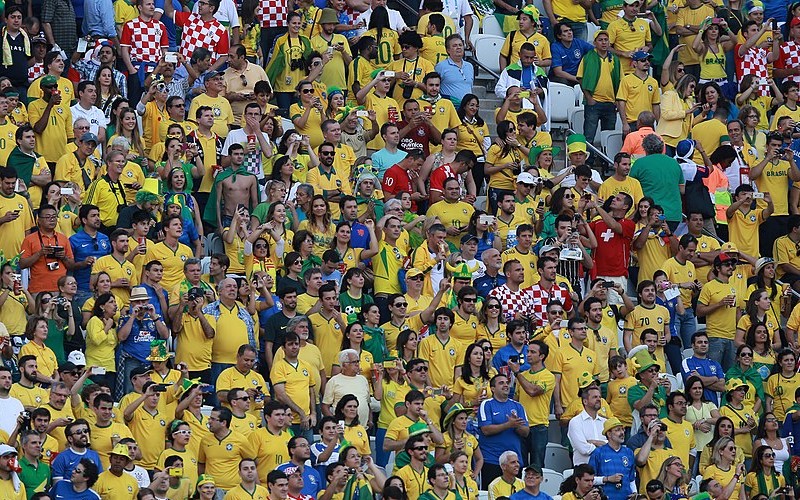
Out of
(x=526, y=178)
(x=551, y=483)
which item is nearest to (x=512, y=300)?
(x=526, y=178)

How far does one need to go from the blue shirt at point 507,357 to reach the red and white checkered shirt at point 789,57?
25.6 feet

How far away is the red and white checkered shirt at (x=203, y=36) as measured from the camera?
23.4 meters

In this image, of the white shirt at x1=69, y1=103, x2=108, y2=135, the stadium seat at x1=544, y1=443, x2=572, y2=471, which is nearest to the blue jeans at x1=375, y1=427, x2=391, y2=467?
the stadium seat at x1=544, y1=443, x2=572, y2=471

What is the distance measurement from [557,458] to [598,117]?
539cm

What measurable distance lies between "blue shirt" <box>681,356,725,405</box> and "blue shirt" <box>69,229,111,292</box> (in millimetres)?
5815

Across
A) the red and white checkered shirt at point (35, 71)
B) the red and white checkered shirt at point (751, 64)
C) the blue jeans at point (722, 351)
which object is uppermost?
the red and white checkered shirt at point (35, 71)

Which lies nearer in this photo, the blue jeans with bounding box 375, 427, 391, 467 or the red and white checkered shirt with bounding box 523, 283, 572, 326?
the blue jeans with bounding box 375, 427, 391, 467

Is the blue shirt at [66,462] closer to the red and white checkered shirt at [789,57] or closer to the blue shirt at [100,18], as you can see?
the blue shirt at [100,18]

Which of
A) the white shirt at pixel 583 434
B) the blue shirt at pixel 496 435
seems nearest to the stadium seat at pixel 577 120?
the white shirt at pixel 583 434

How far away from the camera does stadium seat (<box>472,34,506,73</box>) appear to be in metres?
24.8

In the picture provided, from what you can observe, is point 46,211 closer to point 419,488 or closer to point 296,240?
point 296,240

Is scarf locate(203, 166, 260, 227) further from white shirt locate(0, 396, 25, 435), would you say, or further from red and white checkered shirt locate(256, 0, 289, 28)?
white shirt locate(0, 396, 25, 435)

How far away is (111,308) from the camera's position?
19.0 metres

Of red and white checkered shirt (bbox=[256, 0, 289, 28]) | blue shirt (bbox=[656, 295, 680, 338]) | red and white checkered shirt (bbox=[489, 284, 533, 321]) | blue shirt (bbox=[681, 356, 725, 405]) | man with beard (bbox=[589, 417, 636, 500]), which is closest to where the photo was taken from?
man with beard (bbox=[589, 417, 636, 500])
